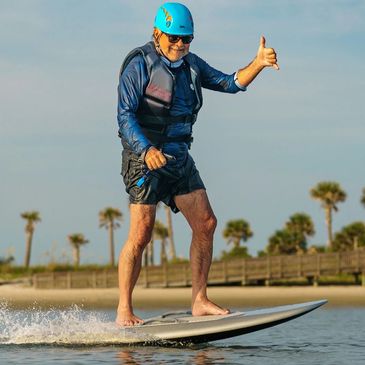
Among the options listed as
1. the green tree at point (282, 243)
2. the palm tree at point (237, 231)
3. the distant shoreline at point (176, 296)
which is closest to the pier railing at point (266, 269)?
the distant shoreline at point (176, 296)

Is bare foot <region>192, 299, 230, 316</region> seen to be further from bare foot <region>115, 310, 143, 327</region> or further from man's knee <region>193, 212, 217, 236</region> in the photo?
man's knee <region>193, 212, 217, 236</region>

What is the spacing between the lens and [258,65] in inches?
389

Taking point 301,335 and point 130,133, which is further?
point 301,335

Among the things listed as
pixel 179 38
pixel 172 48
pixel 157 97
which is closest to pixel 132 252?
pixel 157 97

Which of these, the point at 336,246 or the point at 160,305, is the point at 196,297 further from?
the point at 336,246

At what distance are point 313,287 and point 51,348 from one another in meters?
29.5

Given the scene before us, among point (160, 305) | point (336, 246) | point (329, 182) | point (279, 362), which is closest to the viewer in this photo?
point (279, 362)

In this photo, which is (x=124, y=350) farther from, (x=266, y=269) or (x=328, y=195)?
(x=328, y=195)

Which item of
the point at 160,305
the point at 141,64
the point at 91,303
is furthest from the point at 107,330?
the point at 91,303

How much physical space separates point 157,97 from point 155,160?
888 mm

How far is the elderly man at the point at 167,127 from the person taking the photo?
9852 millimetres

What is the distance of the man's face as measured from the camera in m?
9.85

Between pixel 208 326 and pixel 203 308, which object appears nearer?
pixel 208 326

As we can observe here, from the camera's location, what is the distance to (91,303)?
34.1m
